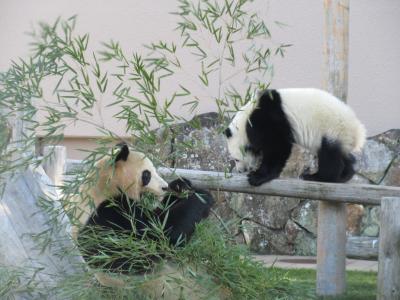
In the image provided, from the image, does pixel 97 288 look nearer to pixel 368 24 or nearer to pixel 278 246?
pixel 278 246

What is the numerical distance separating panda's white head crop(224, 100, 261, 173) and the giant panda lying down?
2546 mm

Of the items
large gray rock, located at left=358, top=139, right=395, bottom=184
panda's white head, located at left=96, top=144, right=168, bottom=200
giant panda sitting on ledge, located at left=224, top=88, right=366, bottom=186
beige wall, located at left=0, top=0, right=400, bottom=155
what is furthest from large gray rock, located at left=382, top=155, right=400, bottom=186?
panda's white head, located at left=96, top=144, right=168, bottom=200

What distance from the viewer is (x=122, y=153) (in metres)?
3.60

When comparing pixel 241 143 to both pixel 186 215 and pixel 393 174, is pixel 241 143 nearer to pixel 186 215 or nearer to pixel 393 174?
pixel 393 174

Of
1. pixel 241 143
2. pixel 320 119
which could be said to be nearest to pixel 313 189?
pixel 320 119

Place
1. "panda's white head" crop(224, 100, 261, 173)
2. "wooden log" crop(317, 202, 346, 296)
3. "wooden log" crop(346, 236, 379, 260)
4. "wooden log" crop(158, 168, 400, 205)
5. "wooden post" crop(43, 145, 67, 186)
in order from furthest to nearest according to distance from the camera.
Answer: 1. "panda's white head" crop(224, 100, 261, 173)
2. "wooden post" crop(43, 145, 67, 186)
3. "wooden log" crop(317, 202, 346, 296)
4. "wooden log" crop(346, 236, 379, 260)
5. "wooden log" crop(158, 168, 400, 205)

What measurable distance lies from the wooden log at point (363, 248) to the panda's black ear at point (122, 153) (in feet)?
7.28

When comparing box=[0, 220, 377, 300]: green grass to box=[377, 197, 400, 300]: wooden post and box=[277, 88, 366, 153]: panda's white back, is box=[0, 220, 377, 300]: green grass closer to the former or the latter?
box=[377, 197, 400, 300]: wooden post

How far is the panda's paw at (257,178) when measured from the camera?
5406 millimetres

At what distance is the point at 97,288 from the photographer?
11.2ft

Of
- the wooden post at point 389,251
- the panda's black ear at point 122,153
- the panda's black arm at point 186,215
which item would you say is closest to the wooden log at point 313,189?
A: the wooden post at point 389,251

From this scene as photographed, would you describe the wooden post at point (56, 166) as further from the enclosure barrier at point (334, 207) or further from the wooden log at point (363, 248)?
the wooden log at point (363, 248)

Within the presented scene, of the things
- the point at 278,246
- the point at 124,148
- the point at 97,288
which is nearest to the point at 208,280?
the point at 97,288

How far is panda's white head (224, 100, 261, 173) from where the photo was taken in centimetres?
627
